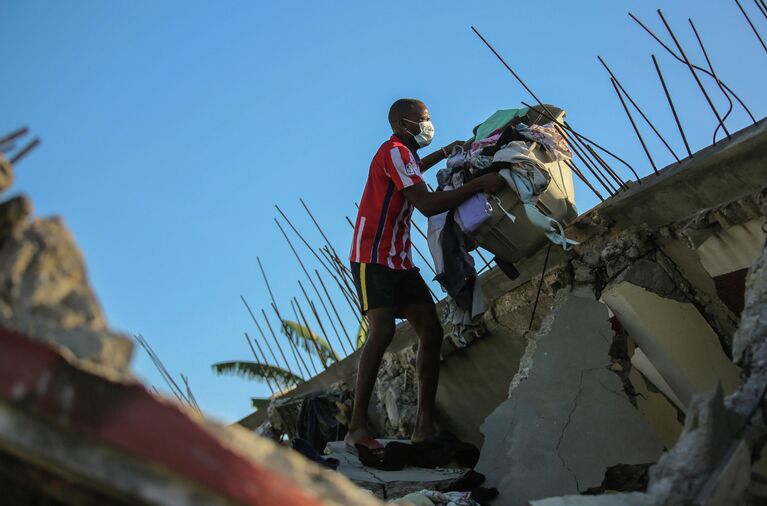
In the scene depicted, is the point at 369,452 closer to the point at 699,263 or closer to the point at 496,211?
the point at 496,211

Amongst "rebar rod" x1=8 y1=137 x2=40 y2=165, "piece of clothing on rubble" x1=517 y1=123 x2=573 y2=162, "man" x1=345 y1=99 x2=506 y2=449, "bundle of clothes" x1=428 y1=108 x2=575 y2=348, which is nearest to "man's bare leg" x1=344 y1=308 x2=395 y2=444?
"man" x1=345 y1=99 x2=506 y2=449

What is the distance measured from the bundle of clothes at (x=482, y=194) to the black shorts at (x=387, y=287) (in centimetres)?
14

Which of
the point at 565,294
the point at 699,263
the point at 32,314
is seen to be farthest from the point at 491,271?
the point at 32,314

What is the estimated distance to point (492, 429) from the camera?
4.11 meters

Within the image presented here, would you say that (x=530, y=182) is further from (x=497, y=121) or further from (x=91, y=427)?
(x=91, y=427)

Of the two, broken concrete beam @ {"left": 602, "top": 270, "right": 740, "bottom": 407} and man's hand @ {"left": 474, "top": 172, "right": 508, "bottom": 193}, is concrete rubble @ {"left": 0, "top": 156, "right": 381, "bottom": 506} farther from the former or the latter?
man's hand @ {"left": 474, "top": 172, "right": 508, "bottom": 193}

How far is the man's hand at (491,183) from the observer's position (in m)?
4.33

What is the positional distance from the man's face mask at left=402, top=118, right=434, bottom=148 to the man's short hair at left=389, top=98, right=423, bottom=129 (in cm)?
5

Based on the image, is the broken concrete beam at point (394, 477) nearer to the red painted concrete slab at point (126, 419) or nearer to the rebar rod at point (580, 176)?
the rebar rod at point (580, 176)

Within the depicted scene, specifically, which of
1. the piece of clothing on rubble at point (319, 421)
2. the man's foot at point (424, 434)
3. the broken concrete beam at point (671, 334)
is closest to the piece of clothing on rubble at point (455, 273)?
the man's foot at point (424, 434)

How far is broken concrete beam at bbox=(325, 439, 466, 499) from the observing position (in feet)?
12.7

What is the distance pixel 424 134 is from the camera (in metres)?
4.77

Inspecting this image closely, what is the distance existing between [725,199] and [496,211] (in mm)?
1068

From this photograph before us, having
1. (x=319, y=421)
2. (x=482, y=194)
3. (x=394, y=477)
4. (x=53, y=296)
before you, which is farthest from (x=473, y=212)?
(x=53, y=296)
